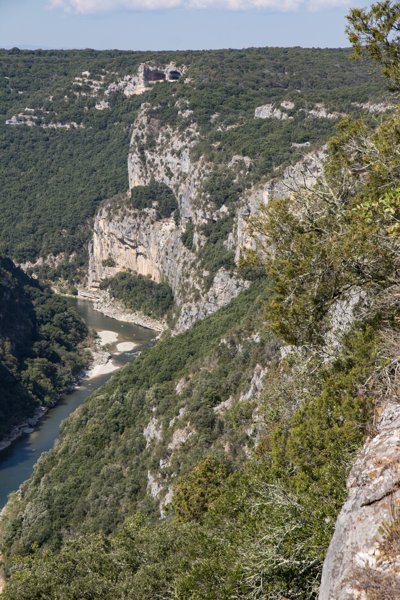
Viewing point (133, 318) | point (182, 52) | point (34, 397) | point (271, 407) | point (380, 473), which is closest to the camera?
point (380, 473)

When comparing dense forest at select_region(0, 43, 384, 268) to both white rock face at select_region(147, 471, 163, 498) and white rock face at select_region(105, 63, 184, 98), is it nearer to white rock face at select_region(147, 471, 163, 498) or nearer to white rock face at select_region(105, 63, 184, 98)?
white rock face at select_region(105, 63, 184, 98)

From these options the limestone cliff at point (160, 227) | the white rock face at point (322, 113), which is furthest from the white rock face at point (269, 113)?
the limestone cliff at point (160, 227)

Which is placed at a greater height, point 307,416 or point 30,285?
point 307,416

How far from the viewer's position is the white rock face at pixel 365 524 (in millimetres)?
7066

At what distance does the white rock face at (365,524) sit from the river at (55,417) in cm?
4858

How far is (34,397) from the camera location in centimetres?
7362

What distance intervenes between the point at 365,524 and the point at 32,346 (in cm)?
8294

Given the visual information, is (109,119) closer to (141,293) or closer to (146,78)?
(146,78)

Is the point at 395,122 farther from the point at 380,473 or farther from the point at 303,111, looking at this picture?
the point at 303,111

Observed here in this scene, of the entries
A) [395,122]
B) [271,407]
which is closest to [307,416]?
[271,407]

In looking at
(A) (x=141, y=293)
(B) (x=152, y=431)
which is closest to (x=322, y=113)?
(A) (x=141, y=293)

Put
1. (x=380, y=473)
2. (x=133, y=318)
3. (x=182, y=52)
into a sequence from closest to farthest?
(x=380, y=473) → (x=133, y=318) → (x=182, y=52)

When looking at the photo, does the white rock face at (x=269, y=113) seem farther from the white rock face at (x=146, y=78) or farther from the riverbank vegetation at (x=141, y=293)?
the white rock face at (x=146, y=78)

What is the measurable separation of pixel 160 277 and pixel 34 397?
44.2 m
